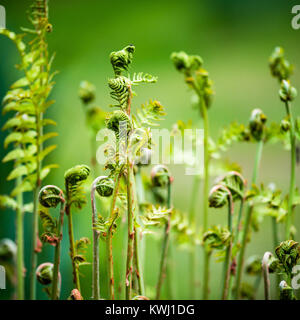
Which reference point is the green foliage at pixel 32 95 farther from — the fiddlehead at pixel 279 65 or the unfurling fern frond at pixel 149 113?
the fiddlehead at pixel 279 65

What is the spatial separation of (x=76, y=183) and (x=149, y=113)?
134 mm

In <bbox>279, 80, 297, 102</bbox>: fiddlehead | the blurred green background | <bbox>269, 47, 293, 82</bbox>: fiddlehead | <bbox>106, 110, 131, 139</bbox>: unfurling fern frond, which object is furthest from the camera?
the blurred green background

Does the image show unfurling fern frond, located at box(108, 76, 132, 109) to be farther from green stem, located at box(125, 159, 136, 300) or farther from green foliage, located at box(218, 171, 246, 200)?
green foliage, located at box(218, 171, 246, 200)

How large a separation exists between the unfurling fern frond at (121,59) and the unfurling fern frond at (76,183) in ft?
0.42

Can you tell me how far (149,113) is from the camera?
500 mm

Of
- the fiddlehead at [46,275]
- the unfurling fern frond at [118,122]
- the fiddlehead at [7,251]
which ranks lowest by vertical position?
the fiddlehead at [46,275]

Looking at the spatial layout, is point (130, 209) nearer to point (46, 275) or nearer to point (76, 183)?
point (76, 183)

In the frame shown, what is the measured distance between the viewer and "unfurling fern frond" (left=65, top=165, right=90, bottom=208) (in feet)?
1.65

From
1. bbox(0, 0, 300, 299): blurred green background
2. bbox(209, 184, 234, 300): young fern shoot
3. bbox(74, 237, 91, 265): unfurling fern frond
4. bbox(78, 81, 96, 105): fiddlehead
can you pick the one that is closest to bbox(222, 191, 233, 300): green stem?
bbox(209, 184, 234, 300): young fern shoot

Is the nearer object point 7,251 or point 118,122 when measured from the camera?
point 118,122

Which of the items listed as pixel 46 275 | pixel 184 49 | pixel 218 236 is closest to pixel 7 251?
pixel 46 275

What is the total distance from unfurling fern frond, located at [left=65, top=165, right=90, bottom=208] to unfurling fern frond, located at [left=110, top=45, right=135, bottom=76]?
0.13 m

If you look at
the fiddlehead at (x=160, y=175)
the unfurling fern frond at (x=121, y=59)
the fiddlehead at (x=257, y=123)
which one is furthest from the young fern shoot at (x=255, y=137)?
the unfurling fern frond at (x=121, y=59)

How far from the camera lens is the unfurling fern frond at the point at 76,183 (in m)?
0.50
